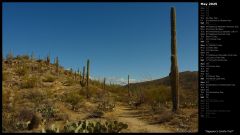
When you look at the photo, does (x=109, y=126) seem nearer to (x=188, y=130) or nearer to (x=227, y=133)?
(x=188, y=130)

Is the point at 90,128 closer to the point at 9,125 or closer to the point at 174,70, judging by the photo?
the point at 9,125

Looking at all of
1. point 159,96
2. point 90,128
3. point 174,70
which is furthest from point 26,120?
point 159,96

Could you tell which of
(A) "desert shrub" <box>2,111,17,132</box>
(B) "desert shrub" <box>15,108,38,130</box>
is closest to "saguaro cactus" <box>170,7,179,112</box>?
(B) "desert shrub" <box>15,108,38,130</box>

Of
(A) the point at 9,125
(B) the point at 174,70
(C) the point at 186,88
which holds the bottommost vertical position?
(A) the point at 9,125

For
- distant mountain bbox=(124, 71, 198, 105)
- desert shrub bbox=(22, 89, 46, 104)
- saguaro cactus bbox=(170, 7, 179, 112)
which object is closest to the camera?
saguaro cactus bbox=(170, 7, 179, 112)

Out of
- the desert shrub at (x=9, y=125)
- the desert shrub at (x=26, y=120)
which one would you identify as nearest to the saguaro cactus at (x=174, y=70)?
the desert shrub at (x=26, y=120)

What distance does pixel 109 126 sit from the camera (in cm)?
963

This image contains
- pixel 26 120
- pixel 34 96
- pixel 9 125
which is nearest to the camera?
pixel 9 125

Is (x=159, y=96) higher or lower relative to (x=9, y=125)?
higher

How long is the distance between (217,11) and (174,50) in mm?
6034

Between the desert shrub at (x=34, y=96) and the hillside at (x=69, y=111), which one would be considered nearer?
the hillside at (x=69, y=111)

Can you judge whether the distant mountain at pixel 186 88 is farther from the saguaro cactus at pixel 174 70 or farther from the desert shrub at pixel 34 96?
the desert shrub at pixel 34 96

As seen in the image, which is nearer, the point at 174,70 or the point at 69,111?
the point at 174,70

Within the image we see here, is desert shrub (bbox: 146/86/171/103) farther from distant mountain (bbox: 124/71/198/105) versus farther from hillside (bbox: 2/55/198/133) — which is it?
distant mountain (bbox: 124/71/198/105)
